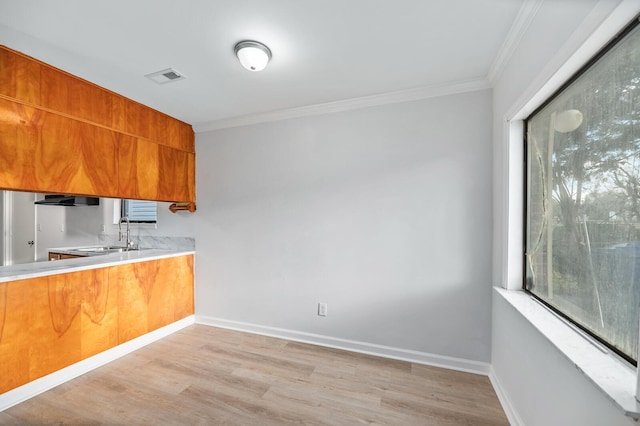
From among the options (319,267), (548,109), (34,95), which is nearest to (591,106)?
(548,109)

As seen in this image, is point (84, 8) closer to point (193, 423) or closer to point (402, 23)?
point (402, 23)

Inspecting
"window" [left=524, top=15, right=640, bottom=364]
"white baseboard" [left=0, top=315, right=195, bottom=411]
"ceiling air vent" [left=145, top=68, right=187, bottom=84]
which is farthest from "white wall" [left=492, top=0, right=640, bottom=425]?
"white baseboard" [left=0, top=315, right=195, bottom=411]

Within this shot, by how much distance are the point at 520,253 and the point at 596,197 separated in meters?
0.81

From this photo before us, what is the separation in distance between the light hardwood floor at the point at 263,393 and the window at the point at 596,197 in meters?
1.04

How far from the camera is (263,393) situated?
76.6 inches

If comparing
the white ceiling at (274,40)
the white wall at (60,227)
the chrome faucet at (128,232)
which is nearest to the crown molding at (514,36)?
the white ceiling at (274,40)

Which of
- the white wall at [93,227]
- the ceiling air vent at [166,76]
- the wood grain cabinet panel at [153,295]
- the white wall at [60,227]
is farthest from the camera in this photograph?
the white wall at [60,227]

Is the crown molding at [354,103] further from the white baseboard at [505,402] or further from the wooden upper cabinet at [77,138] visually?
the white baseboard at [505,402]

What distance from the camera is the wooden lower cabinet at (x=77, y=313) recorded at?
5.90ft

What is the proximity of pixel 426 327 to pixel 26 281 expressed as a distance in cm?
308

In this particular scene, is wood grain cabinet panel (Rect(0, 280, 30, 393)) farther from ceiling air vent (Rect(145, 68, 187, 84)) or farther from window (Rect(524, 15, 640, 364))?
window (Rect(524, 15, 640, 364))

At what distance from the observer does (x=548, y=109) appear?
4.96 feet

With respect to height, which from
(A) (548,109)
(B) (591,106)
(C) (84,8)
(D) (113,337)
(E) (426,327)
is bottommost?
(D) (113,337)

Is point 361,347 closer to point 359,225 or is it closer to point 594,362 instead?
point 359,225
